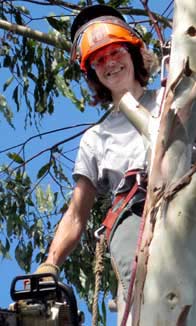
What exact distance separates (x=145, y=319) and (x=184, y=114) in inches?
19.6

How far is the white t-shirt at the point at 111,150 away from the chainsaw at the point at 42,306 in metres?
0.53

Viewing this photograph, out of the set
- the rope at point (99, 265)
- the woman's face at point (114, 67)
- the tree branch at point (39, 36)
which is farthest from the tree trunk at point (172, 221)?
the tree branch at point (39, 36)

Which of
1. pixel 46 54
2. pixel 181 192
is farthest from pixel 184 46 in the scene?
pixel 46 54

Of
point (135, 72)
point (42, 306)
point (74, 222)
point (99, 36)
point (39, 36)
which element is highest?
point (39, 36)

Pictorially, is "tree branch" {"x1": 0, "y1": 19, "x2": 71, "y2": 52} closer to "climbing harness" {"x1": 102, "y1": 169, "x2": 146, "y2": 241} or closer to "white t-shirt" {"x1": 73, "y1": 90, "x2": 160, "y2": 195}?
"white t-shirt" {"x1": 73, "y1": 90, "x2": 160, "y2": 195}

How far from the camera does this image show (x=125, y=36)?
11.1 ft

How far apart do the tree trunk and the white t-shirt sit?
0.59 metres

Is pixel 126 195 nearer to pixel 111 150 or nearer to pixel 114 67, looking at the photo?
pixel 111 150

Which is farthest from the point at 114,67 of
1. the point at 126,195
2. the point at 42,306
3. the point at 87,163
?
the point at 42,306

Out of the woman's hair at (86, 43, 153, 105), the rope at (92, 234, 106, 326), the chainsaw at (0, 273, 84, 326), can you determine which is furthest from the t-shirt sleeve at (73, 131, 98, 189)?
the chainsaw at (0, 273, 84, 326)

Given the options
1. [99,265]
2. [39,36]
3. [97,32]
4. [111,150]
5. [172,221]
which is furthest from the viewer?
[39,36]

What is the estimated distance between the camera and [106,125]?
3389mm

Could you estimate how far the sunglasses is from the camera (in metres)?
3.32

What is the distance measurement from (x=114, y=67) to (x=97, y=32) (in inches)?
6.3
